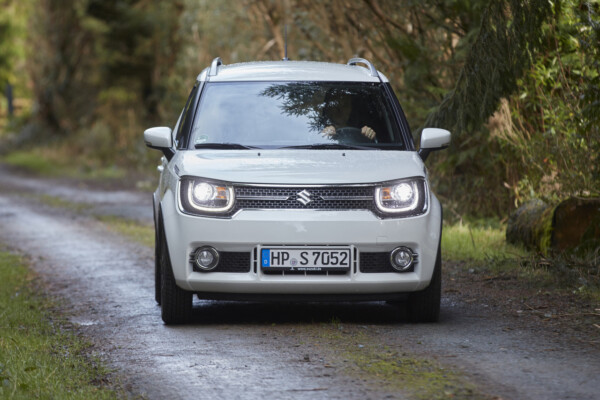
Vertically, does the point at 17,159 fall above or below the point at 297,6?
below

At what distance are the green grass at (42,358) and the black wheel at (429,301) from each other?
2301mm

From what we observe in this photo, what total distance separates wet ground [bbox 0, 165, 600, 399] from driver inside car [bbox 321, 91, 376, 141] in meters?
1.37

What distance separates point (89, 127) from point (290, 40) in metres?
21.8

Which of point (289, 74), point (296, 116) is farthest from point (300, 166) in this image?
point (289, 74)

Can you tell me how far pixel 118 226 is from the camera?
17391 millimetres

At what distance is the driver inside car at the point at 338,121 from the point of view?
827 centimetres

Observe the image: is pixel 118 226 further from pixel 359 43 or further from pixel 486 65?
pixel 486 65

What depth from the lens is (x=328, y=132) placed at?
27.1 ft

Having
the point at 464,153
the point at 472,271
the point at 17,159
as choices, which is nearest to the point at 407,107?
the point at 464,153

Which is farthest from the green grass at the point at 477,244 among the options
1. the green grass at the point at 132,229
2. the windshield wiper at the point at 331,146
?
the green grass at the point at 132,229

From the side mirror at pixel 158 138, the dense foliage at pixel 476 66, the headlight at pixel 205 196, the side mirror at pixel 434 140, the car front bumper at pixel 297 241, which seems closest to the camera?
the car front bumper at pixel 297 241

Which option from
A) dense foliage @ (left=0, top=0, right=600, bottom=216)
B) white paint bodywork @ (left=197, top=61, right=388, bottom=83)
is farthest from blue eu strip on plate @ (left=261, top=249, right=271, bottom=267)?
dense foliage @ (left=0, top=0, right=600, bottom=216)

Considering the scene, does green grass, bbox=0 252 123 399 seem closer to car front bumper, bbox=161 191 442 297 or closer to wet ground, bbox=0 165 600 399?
wet ground, bbox=0 165 600 399

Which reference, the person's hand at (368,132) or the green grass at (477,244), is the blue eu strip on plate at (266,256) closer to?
the person's hand at (368,132)
